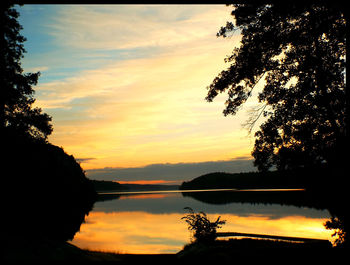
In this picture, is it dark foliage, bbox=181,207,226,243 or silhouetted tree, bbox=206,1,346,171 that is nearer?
silhouetted tree, bbox=206,1,346,171

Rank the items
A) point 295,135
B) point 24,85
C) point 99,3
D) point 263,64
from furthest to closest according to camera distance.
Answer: point 24,85 < point 263,64 < point 295,135 < point 99,3

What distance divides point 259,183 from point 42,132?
15332 centimetres

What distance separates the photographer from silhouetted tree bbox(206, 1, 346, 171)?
1120 centimetres

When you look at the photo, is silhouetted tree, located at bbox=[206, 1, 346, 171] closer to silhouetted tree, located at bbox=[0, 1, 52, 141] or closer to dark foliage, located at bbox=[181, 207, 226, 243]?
dark foliage, located at bbox=[181, 207, 226, 243]

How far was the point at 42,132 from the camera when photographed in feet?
91.4

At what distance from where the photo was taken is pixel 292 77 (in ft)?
41.4

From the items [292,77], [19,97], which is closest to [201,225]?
[292,77]

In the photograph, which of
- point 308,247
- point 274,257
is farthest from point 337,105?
point 274,257

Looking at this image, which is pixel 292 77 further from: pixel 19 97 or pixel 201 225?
pixel 19 97

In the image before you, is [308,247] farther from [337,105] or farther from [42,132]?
[42,132]

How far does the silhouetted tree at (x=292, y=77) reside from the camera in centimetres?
1120

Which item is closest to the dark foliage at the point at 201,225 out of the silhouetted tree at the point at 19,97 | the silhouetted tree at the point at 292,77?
the silhouetted tree at the point at 292,77

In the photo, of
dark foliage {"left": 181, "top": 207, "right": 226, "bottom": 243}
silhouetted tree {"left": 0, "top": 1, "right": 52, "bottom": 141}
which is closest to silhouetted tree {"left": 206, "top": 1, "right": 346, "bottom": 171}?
dark foliage {"left": 181, "top": 207, "right": 226, "bottom": 243}

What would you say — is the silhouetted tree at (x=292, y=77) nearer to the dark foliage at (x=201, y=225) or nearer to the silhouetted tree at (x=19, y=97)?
the dark foliage at (x=201, y=225)
